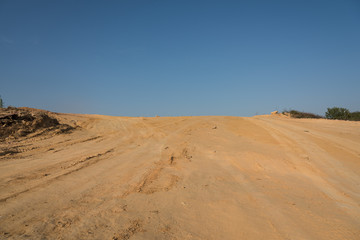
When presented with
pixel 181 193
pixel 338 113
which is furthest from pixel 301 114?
pixel 181 193

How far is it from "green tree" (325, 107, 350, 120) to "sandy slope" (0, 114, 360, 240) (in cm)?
1702

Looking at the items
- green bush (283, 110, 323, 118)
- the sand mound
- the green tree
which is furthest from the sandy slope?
the green tree

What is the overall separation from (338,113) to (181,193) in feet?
72.3

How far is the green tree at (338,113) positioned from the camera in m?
18.6

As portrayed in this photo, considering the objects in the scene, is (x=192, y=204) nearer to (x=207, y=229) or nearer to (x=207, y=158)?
(x=207, y=229)

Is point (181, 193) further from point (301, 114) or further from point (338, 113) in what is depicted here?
point (338, 113)

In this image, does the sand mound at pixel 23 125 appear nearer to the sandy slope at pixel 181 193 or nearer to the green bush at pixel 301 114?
the sandy slope at pixel 181 193

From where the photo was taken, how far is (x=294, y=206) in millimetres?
2443

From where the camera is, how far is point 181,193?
104 inches

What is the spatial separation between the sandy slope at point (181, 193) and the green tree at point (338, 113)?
17.0 m

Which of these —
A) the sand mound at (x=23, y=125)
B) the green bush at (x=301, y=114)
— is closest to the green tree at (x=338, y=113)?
the green bush at (x=301, y=114)

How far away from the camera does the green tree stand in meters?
18.6

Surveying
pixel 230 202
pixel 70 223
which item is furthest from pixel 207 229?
pixel 70 223

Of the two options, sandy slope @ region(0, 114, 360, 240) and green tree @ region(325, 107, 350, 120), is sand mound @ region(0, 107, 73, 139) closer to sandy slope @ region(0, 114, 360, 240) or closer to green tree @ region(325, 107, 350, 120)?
sandy slope @ region(0, 114, 360, 240)
